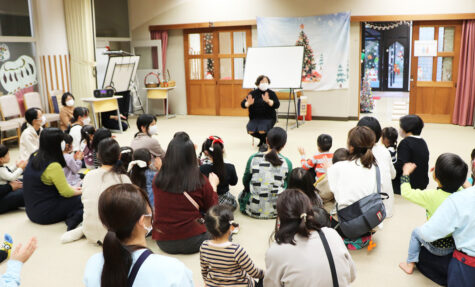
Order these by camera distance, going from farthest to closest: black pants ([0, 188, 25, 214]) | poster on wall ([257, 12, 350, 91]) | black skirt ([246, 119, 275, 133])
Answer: poster on wall ([257, 12, 350, 91])
black skirt ([246, 119, 275, 133])
black pants ([0, 188, 25, 214])

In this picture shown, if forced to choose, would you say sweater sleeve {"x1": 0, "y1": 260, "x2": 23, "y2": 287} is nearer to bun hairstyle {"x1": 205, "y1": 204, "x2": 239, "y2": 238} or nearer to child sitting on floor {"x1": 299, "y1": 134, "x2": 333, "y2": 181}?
bun hairstyle {"x1": 205, "y1": 204, "x2": 239, "y2": 238}

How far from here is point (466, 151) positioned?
5922 mm

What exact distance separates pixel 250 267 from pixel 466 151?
16.0ft

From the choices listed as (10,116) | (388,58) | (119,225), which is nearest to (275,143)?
(119,225)

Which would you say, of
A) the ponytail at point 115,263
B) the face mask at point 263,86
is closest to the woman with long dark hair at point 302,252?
the ponytail at point 115,263

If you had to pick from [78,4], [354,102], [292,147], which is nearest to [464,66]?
[354,102]

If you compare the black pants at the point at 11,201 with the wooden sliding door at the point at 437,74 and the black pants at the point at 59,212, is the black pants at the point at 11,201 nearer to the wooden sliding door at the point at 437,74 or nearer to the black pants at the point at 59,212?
the black pants at the point at 59,212

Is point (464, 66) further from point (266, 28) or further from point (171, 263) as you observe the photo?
point (171, 263)

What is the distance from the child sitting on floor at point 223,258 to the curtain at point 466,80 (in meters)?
6.94

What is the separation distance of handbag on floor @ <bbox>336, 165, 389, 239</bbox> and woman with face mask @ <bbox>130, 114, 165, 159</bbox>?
193 cm

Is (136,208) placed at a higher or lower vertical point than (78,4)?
lower

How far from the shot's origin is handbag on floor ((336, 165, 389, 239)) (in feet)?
9.20

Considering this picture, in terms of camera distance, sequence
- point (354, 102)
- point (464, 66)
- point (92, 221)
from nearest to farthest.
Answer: point (92, 221) → point (464, 66) → point (354, 102)

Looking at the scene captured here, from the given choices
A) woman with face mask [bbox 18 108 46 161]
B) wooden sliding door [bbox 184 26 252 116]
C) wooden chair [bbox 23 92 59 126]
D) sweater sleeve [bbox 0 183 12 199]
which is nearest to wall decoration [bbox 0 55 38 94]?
wooden chair [bbox 23 92 59 126]
